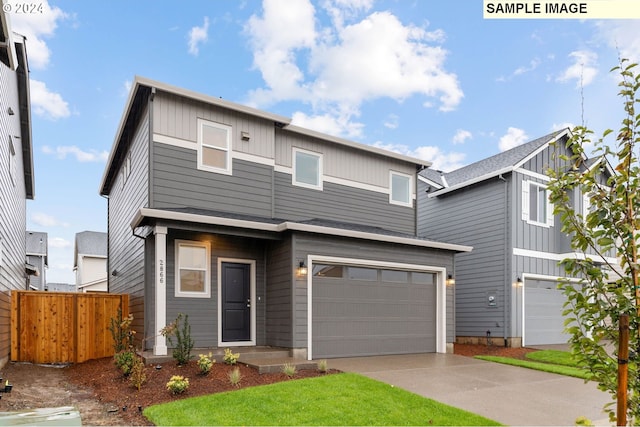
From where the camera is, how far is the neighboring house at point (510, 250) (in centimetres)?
1368

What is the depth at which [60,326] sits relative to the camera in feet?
35.3

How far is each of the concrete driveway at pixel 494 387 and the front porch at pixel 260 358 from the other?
864mm

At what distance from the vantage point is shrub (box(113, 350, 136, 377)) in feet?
25.3

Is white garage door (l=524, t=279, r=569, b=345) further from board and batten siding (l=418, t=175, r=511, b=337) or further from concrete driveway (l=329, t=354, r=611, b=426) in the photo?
concrete driveway (l=329, t=354, r=611, b=426)

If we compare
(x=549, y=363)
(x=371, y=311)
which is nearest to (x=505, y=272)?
(x=549, y=363)

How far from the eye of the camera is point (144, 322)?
A: 9.41 m

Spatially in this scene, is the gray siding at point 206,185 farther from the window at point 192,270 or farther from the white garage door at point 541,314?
the white garage door at point 541,314

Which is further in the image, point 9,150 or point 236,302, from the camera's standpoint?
point 9,150

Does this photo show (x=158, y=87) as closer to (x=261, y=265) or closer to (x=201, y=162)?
(x=201, y=162)

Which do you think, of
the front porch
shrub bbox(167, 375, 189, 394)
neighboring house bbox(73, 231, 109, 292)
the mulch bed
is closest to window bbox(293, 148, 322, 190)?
the front porch

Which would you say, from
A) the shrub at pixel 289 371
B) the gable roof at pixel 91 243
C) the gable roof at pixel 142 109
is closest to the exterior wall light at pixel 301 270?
the shrub at pixel 289 371

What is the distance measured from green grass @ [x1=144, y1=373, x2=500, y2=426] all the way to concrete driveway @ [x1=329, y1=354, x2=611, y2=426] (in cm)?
56

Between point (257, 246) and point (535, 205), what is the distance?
9.16 m

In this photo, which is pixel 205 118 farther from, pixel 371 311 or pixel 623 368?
pixel 623 368
